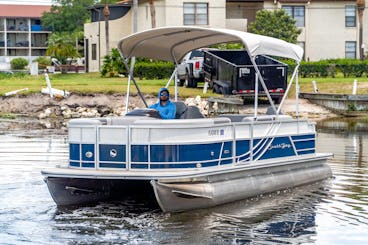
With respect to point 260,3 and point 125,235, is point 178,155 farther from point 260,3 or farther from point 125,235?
point 260,3

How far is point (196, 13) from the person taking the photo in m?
55.7

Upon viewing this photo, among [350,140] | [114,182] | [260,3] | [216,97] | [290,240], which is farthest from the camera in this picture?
[260,3]

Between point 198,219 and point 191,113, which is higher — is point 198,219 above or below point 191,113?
below

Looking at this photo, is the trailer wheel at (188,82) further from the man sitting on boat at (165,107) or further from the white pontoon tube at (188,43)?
the man sitting on boat at (165,107)

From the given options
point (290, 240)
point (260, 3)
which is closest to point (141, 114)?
point (290, 240)

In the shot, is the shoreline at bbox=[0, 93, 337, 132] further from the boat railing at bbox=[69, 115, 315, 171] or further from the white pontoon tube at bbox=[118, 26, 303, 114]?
the boat railing at bbox=[69, 115, 315, 171]

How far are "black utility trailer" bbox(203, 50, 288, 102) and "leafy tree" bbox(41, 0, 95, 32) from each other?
70.8 meters

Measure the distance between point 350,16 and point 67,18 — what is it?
177 ft

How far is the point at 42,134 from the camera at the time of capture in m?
29.5

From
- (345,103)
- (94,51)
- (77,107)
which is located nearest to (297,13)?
(94,51)

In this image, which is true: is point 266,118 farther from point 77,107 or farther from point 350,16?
point 350,16

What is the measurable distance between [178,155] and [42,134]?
15.4 m

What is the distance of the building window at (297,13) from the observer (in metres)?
58.6

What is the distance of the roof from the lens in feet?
351
